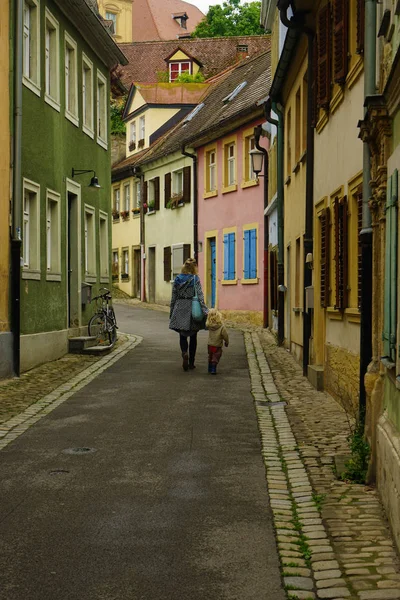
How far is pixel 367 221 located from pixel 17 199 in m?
7.83

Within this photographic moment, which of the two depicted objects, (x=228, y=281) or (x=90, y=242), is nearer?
(x=90, y=242)

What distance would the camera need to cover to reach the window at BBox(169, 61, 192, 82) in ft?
167

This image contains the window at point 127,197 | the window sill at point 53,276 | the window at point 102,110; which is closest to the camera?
the window sill at point 53,276

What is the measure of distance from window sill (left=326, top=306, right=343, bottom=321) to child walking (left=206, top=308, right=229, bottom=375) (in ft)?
7.73

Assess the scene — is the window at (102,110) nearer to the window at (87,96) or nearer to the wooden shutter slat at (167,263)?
the window at (87,96)

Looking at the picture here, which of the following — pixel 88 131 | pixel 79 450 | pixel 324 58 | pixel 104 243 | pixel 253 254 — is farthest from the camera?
pixel 253 254

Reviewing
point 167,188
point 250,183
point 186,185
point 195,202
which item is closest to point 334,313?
point 250,183

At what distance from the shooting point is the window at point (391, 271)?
21.4 feet

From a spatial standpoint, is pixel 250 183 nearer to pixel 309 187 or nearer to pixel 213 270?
pixel 213 270

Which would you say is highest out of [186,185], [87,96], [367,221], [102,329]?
[87,96]

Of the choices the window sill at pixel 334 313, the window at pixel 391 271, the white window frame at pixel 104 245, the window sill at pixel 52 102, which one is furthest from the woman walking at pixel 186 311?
the window at pixel 391 271

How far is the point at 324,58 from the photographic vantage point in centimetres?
1402

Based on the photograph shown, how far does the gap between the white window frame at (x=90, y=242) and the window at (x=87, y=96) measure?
1.75m

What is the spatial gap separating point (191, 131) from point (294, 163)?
1816 centimetres
